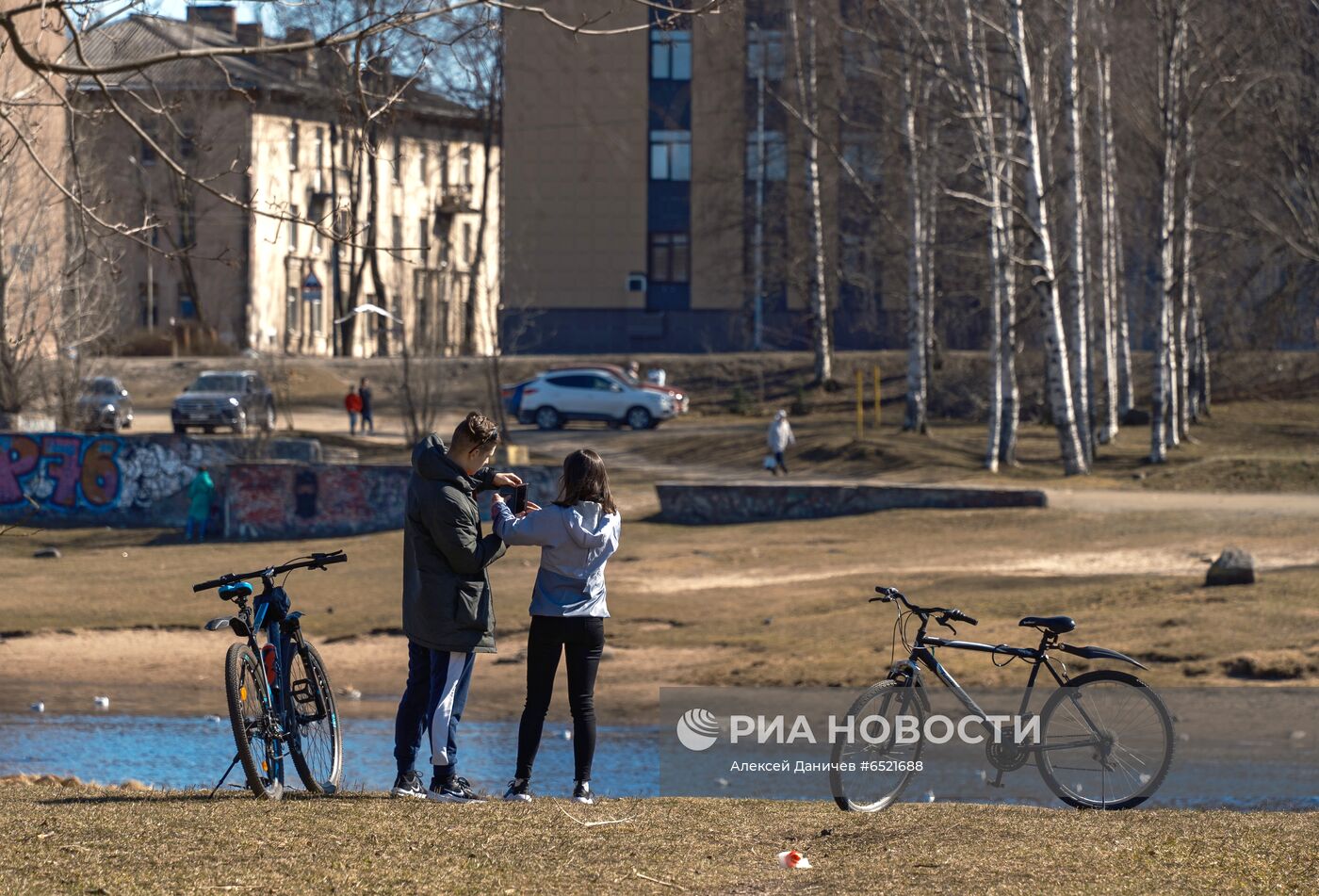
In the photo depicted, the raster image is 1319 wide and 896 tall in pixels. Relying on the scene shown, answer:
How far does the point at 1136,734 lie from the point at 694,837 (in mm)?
2142

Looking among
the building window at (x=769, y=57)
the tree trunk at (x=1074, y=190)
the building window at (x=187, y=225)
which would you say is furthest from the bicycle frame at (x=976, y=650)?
the building window at (x=769, y=57)

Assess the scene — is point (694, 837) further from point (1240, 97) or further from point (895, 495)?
point (1240, 97)

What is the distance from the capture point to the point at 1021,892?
561 cm

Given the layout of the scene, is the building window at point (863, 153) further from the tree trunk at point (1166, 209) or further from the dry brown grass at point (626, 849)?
the dry brown grass at point (626, 849)

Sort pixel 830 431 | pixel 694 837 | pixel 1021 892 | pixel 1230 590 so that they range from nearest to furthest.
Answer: pixel 1021 892 → pixel 694 837 → pixel 1230 590 → pixel 830 431

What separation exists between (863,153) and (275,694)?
41.5 m

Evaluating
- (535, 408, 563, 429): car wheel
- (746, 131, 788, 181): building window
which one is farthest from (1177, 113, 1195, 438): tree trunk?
(535, 408, 563, 429): car wheel

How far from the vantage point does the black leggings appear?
734cm

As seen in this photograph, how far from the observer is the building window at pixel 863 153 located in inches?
1812

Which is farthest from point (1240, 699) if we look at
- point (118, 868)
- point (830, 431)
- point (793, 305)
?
point (793, 305)

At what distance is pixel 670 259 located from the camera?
2368 inches

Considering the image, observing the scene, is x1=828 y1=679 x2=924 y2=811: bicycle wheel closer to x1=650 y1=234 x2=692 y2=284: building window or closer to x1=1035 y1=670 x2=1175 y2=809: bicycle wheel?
x1=1035 y1=670 x2=1175 y2=809: bicycle wheel

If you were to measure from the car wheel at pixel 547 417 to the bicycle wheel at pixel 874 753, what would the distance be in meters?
39.1

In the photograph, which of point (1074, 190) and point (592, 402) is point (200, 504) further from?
point (592, 402)
